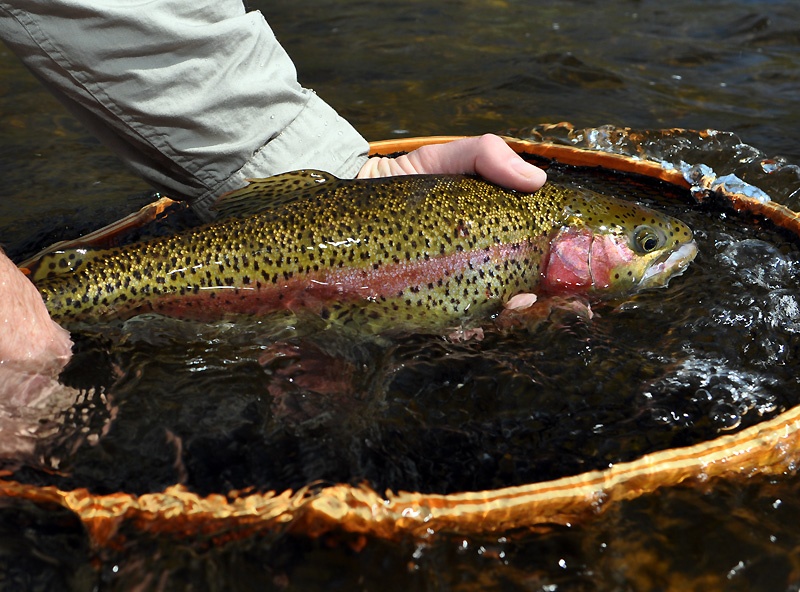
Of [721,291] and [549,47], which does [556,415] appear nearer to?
[721,291]

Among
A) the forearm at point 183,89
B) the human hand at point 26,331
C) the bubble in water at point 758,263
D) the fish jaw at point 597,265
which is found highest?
the forearm at point 183,89

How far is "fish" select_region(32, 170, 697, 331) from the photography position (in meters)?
2.39

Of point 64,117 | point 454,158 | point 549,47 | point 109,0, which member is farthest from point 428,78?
point 109,0

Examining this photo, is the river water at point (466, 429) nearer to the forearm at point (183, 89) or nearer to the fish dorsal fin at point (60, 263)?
the fish dorsal fin at point (60, 263)

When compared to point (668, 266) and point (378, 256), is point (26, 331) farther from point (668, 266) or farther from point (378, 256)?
point (668, 266)

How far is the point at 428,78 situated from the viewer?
239 inches

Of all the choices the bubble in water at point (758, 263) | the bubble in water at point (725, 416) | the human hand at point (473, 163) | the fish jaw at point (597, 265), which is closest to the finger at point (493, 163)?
the human hand at point (473, 163)

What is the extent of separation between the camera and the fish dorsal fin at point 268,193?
2.60 m

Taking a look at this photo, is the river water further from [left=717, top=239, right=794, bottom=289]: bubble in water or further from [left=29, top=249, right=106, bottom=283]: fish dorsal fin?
[left=29, top=249, right=106, bottom=283]: fish dorsal fin

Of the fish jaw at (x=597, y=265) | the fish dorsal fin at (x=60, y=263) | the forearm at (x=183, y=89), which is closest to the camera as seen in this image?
the fish dorsal fin at (x=60, y=263)

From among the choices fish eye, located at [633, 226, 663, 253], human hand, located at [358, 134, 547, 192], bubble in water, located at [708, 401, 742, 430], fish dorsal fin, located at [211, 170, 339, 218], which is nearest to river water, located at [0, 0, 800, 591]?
bubble in water, located at [708, 401, 742, 430]

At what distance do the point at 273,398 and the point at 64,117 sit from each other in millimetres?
3979

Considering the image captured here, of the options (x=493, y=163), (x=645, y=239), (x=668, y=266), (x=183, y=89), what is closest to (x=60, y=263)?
(x=183, y=89)

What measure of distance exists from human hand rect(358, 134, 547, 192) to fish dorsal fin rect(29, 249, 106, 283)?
1.31 m
